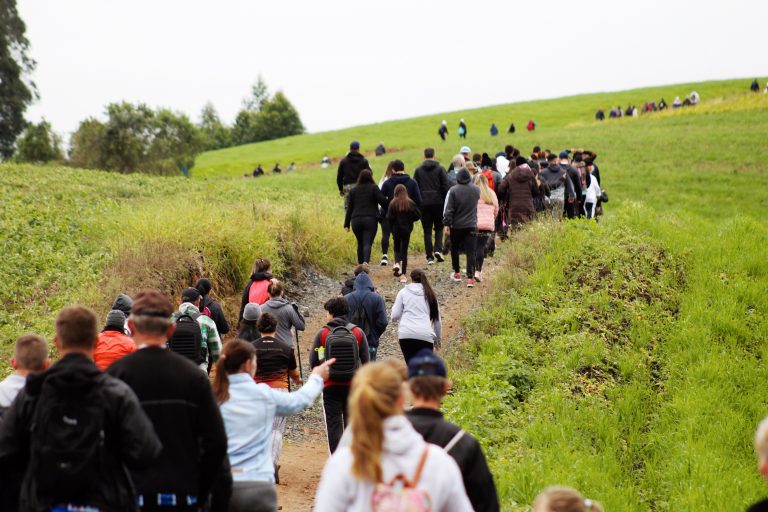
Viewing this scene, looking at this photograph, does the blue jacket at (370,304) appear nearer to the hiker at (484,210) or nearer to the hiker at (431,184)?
the hiker at (484,210)

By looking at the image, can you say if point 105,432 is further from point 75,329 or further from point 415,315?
point 415,315

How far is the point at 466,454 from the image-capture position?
4230 mm

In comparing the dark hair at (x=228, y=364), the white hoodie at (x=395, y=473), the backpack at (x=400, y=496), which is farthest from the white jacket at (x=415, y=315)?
the backpack at (x=400, y=496)

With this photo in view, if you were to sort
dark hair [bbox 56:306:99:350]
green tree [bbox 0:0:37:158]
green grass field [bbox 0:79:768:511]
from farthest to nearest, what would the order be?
green tree [bbox 0:0:37:158] < green grass field [bbox 0:79:768:511] < dark hair [bbox 56:306:99:350]

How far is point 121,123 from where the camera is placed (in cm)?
4719

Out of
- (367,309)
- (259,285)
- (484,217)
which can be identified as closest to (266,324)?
(367,309)

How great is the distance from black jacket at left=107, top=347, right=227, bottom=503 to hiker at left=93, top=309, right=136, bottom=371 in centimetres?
302

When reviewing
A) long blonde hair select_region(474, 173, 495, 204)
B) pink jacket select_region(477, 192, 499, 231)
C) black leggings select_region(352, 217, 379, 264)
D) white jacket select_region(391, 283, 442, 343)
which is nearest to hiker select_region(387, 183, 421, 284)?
black leggings select_region(352, 217, 379, 264)

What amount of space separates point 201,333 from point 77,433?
517 centimetres

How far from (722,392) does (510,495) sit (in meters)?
4.75

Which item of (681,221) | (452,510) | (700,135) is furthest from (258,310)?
(700,135)

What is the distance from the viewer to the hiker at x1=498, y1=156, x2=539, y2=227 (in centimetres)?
Result: 1784

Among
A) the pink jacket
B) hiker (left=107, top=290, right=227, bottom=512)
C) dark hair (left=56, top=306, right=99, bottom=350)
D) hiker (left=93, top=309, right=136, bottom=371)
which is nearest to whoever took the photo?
dark hair (left=56, top=306, right=99, bottom=350)

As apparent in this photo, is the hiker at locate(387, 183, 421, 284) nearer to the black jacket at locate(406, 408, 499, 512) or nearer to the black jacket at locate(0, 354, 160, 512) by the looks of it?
the black jacket at locate(406, 408, 499, 512)
